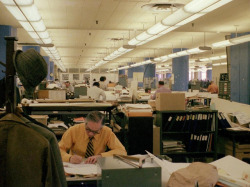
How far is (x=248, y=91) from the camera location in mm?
11195

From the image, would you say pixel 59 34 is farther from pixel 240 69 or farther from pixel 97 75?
pixel 97 75

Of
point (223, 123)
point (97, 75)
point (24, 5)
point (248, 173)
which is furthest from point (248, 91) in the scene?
point (97, 75)

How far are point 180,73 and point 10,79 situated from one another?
15.8 m

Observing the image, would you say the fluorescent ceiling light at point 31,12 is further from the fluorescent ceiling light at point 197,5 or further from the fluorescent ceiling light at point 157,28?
the fluorescent ceiling light at point 197,5

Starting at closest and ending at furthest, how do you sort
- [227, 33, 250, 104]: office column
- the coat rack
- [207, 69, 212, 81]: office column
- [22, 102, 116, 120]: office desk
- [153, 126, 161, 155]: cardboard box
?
the coat rack, [22, 102, 116, 120]: office desk, [153, 126, 161, 155]: cardboard box, [227, 33, 250, 104]: office column, [207, 69, 212, 81]: office column

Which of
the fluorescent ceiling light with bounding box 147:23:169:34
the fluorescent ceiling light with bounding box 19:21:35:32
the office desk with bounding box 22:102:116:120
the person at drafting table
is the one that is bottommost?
the person at drafting table

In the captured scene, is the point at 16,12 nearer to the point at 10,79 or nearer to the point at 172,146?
the point at 172,146

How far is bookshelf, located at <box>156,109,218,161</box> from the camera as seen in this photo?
6.00m

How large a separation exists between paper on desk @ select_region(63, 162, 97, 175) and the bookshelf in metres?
3.22

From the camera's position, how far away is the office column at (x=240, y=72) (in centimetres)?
1115

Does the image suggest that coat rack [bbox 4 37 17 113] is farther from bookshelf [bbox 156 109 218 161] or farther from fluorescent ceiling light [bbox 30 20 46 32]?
fluorescent ceiling light [bbox 30 20 46 32]

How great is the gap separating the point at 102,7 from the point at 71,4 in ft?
2.43

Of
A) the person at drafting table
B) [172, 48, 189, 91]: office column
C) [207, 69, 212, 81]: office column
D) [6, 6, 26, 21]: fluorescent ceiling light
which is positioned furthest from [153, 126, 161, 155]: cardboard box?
[207, 69, 212, 81]: office column

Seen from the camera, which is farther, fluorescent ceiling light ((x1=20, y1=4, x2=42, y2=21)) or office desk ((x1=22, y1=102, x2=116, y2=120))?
fluorescent ceiling light ((x1=20, y1=4, x2=42, y2=21))
